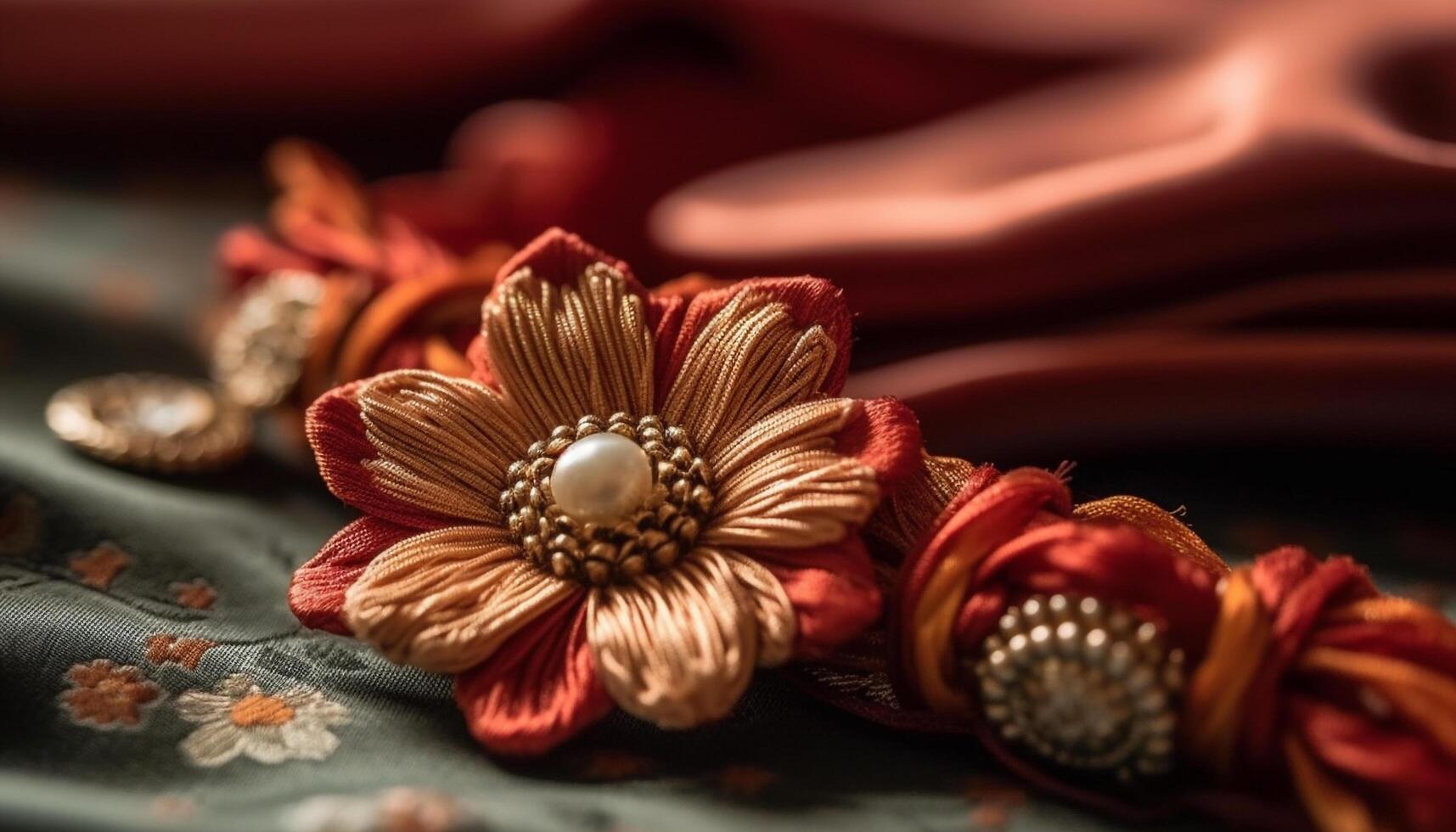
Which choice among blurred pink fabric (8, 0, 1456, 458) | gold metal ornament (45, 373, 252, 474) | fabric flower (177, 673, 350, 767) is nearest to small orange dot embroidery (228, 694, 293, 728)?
fabric flower (177, 673, 350, 767)

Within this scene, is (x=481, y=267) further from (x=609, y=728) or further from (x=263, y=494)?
(x=609, y=728)

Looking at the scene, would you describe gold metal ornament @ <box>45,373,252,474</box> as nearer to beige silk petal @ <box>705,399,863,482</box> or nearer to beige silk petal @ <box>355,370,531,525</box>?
beige silk petal @ <box>355,370,531,525</box>

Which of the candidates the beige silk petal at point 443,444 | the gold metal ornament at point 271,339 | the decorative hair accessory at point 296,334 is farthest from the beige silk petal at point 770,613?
the gold metal ornament at point 271,339

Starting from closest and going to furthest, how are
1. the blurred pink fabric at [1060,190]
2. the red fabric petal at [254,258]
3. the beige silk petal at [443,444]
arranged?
the beige silk petal at [443,444], the blurred pink fabric at [1060,190], the red fabric petal at [254,258]

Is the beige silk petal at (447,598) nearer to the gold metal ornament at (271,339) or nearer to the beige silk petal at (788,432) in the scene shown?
the beige silk petal at (788,432)

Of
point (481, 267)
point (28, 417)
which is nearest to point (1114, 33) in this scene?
point (481, 267)

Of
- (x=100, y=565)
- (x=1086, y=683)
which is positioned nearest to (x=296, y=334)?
(x=100, y=565)
